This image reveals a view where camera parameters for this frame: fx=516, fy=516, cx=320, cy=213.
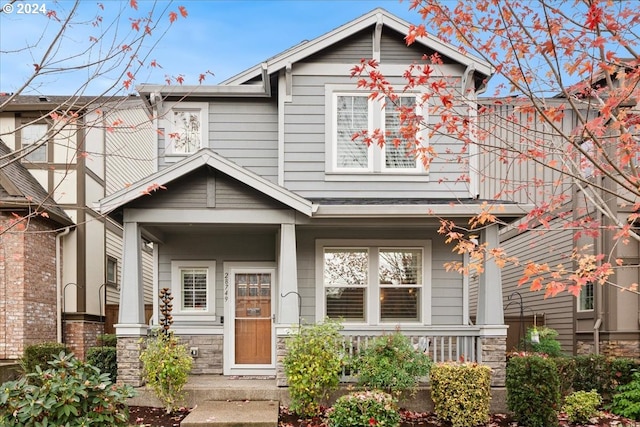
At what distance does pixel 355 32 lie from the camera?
32.1 ft

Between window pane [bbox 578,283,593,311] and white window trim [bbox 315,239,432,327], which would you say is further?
window pane [bbox 578,283,593,311]

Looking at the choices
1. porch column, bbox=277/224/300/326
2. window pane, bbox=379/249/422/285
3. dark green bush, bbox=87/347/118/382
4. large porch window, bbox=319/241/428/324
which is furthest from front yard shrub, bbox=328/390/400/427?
dark green bush, bbox=87/347/118/382

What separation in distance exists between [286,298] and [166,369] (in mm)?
2142

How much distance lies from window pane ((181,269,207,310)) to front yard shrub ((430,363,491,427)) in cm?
488

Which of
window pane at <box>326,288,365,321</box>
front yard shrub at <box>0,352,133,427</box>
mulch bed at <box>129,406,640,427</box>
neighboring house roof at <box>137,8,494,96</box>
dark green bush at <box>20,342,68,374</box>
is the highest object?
neighboring house roof at <box>137,8,494,96</box>

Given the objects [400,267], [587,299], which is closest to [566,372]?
[400,267]

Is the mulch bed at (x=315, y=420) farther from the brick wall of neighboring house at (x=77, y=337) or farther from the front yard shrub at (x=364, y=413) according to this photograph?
the brick wall of neighboring house at (x=77, y=337)

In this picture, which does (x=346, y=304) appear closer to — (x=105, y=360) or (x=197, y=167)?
(x=197, y=167)

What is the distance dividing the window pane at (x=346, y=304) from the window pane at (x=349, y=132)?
2439 mm

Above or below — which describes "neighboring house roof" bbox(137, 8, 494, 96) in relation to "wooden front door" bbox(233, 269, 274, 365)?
above

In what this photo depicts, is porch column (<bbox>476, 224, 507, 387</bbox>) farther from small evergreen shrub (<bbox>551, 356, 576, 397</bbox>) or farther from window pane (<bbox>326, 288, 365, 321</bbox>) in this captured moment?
window pane (<bbox>326, 288, 365, 321</bbox>)

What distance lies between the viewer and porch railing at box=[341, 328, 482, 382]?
8.72 meters

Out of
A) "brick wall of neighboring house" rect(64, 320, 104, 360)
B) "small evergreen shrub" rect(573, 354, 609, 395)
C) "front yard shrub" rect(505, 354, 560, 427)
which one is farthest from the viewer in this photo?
"brick wall of neighboring house" rect(64, 320, 104, 360)

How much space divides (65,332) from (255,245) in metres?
5.73
